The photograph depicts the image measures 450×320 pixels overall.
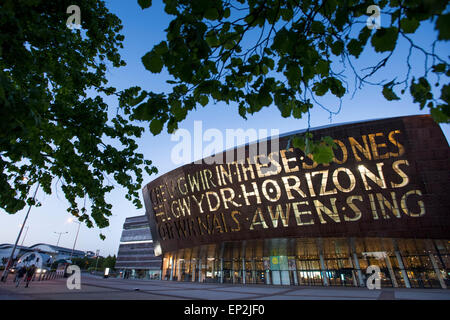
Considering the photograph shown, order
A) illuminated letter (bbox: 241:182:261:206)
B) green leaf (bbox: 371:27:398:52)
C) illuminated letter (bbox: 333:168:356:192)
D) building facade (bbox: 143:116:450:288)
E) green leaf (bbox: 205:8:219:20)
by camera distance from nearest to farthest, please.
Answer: green leaf (bbox: 371:27:398:52) → green leaf (bbox: 205:8:219:20) → building facade (bbox: 143:116:450:288) → illuminated letter (bbox: 333:168:356:192) → illuminated letter (bbox: 241:182:261:206)

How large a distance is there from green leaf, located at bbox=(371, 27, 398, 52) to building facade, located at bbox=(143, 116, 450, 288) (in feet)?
41.9

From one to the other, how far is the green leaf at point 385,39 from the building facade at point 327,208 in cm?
1278

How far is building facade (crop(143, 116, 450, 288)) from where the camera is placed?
58.4 ft

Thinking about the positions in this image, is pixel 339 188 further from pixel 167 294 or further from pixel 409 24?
pixel 409 24

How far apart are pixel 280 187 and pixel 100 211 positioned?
1764 cm

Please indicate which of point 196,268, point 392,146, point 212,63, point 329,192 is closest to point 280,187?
point 329,192

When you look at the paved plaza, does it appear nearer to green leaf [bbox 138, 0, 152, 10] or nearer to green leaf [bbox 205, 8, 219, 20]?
green leaf [bbox 138, 0, 152, 10]

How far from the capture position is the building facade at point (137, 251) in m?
60.5

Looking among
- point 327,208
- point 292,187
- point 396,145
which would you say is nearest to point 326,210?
point 327,208

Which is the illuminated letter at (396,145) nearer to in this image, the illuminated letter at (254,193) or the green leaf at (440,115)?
the illuminated letter at (254,193)

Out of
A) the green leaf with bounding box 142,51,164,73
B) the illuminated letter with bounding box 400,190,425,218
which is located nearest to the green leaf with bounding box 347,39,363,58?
the green leaf with bounding box 142,51,164,73

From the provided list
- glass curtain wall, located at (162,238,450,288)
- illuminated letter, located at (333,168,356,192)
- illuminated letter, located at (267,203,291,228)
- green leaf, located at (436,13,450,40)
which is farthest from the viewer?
glass curtain wall, located at (162,238,450,288)

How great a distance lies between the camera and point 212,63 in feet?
10.2
